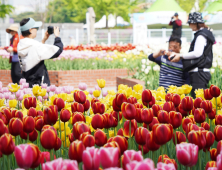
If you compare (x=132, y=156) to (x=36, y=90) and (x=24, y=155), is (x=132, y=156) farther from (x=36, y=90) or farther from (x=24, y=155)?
(x=36, y=90)

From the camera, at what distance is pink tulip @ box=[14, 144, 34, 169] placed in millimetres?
1156

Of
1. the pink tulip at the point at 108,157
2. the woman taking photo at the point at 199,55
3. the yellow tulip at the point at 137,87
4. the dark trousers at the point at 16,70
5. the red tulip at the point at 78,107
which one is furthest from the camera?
the dark trousers at the point at 16,70

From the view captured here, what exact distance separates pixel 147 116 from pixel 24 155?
2.65ft

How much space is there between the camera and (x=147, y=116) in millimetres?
1791

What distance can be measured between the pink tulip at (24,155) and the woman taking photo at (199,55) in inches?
135

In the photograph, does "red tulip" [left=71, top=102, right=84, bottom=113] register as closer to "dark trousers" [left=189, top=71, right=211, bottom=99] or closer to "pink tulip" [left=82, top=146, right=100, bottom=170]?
"pink tulip" [left=82, top=146, right=100, bottom=170]

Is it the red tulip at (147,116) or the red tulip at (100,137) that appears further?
the red tulip at (147,116)

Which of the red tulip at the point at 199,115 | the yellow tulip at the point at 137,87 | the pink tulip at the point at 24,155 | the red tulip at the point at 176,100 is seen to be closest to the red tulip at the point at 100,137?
the pink tulip at the point at 24,155

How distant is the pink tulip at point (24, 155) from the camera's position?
3.79 ft

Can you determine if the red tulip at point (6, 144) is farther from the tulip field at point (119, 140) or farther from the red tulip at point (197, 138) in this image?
the red tulip at point (197, 138)

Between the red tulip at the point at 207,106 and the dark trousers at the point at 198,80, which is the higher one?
the red tulip at the point at 207,106

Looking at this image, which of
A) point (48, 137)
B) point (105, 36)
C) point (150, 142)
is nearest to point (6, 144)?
point (48, 137)

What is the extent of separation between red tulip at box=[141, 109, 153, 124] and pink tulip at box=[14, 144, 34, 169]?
77 centimetres

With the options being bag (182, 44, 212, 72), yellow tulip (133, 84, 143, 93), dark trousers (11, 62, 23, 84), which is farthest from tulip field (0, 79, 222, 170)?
dark trousers (11, 62, 23, 84)
